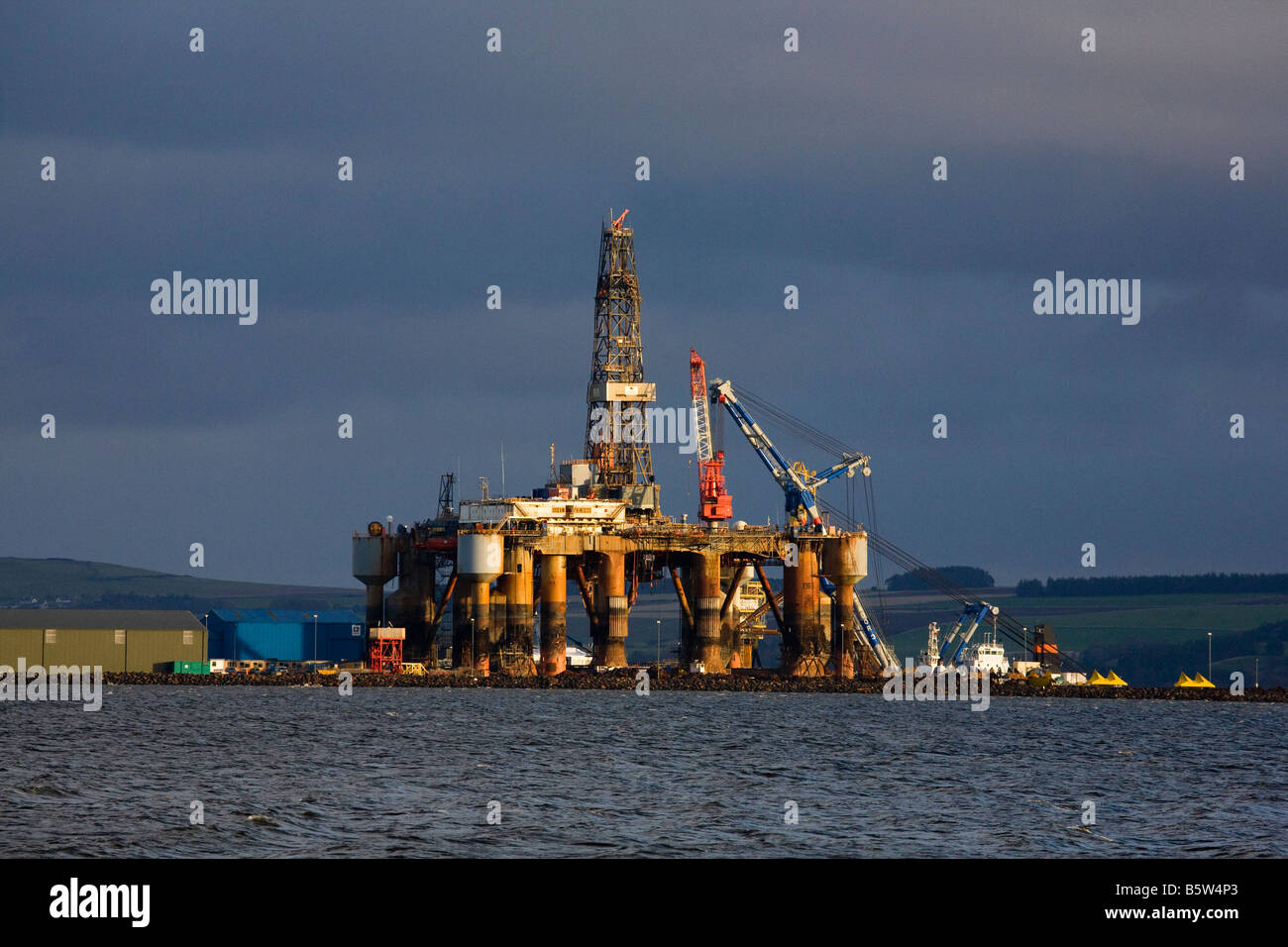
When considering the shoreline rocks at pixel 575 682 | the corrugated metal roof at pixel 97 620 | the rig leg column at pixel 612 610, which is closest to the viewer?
the shoreline rocks at pixel 575 682

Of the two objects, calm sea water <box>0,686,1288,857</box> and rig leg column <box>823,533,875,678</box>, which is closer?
calm sea water <box>0,686,1288,857</box>

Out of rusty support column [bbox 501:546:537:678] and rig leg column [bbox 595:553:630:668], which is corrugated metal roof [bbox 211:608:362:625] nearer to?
rusty support column [bbox 501:546:537:678]

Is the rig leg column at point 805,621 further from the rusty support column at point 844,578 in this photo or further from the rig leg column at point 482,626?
the rig leg column at point 482,626

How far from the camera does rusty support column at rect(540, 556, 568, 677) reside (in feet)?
568

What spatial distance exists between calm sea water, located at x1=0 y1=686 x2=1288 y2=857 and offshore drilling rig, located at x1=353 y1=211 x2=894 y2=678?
167 ft

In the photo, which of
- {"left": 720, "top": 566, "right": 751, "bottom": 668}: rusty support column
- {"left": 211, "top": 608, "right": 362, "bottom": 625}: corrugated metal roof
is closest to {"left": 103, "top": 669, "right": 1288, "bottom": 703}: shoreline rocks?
{"left": 720, "top": 566, "right": 751, "bottom": 668}: rusty support column

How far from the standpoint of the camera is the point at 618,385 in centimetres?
18950

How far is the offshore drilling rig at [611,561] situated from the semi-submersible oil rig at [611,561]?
0.15 metres

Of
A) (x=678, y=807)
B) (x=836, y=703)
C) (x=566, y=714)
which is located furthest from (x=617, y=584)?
(x=678, y=807)

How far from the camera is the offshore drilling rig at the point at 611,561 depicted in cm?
17225

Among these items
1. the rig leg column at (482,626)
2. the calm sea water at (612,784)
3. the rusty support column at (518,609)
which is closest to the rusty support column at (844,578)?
the rusty support column at (518,609)

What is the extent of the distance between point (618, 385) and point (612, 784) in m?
126

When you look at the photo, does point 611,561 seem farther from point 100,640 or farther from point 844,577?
point 100,640
